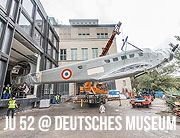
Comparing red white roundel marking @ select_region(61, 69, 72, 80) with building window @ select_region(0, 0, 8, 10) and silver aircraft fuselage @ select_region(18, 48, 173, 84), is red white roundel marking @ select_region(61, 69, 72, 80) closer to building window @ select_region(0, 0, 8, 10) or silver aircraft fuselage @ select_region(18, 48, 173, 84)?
silver aircraft fuselage @ select_region(18, 48, 173, 84)

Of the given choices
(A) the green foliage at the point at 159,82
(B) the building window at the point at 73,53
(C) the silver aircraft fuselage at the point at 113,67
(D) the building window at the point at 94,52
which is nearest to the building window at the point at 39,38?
(C) the silver aircraft fuselage at the point at 113,67

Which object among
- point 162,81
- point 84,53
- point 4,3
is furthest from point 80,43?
point 162,81

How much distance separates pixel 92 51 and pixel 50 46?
34.7 feet

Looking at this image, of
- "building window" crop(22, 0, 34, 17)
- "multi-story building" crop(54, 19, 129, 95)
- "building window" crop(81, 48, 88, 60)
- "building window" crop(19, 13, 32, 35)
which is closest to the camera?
"building window" crop(19, 13, 32, 35)

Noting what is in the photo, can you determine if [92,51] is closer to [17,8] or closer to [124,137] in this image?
A: [17,8]

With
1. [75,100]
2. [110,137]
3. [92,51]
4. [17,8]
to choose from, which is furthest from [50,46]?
[110,137]

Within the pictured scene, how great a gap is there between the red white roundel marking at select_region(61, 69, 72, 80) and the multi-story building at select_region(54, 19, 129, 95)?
44.7 feet

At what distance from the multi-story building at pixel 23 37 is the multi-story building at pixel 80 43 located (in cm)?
659

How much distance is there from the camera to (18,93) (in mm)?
10922

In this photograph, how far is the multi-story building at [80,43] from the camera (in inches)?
938

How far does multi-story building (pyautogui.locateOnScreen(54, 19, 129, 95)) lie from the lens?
78.1 feet

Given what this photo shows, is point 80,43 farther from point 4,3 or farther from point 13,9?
point 4,3

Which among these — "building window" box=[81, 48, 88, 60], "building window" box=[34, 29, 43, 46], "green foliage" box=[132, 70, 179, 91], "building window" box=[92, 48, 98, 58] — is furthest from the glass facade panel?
"green foliage" box=[132, 70, 179, 91]

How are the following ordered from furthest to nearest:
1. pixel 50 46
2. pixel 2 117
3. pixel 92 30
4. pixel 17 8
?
1. pixel 92 30
2. pixel 50 46
3. pixel 17 8
4. pixel 2 117
